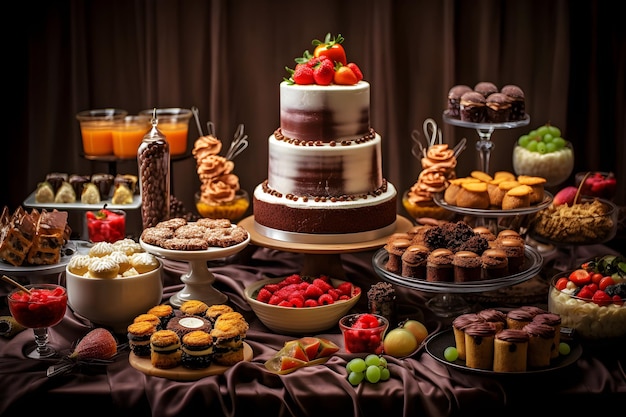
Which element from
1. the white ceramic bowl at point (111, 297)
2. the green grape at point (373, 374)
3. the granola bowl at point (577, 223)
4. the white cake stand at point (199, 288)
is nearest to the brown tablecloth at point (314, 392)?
the green grape at point (373, 374)

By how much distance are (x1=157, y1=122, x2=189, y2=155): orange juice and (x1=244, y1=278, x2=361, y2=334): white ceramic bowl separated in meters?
1.30

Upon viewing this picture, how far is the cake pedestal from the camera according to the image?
4.20 meters

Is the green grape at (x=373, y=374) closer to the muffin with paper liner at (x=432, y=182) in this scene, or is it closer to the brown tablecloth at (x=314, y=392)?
the brown tablecloth at (x=314, y=392)

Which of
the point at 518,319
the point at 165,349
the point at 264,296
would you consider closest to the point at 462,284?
the point at 518,319

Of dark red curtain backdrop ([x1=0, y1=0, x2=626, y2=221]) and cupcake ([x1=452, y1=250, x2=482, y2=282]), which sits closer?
cupcake ([x1=452, y1=250, x2=482, y2=282])

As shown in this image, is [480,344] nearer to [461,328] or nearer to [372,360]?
[461,328]

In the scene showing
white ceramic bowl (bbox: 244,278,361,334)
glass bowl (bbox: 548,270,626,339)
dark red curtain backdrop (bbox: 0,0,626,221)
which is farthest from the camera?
dark red curtain backdrop (bbox: 0,0,626,221)

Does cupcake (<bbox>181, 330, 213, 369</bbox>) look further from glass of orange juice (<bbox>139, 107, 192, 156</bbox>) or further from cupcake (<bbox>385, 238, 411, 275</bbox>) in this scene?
glass of orange juice (<bbox>139, 107, 192, 156</bbox>)

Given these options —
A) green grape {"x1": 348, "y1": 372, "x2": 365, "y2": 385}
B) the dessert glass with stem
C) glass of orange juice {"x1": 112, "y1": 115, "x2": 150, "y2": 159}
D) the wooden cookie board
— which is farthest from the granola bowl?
the dessert glass with stem

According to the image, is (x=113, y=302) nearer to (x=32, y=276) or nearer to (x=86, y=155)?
(x=32, y=276)

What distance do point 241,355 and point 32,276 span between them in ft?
3.57

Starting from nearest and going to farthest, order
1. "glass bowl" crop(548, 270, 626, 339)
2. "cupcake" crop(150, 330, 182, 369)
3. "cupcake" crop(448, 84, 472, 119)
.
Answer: "cupcake" crop(150, 330, 182, 369)
"glass bowl" crop(548, 270, 626, 339)
"cupcake" crop(448, 84, 472, 119)

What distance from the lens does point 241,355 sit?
3.62 meters

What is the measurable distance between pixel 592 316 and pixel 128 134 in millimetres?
2499
